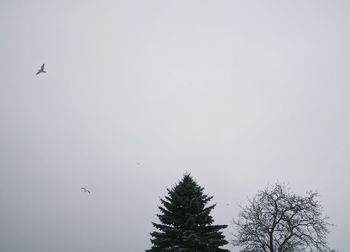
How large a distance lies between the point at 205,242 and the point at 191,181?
584 centimetres

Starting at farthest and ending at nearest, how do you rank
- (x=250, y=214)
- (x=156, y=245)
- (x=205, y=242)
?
(x=250, y=214), (x=156, y=245), (x=205, y=242)

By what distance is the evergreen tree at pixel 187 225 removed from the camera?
2575 centimetres

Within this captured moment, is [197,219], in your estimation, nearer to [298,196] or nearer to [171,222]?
[171,222]

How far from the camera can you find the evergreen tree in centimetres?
2575

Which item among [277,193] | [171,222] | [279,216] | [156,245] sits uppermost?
[277,193]

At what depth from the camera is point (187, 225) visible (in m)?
27.0

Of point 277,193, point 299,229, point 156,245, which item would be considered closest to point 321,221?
point 299,229

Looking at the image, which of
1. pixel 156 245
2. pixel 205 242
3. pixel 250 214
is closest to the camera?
pixel 205 242

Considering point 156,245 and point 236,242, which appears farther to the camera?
point 236,242

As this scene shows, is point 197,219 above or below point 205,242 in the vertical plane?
above

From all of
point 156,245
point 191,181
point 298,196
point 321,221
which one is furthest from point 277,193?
point 156,245

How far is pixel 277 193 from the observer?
28781 mm

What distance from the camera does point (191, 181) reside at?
29.6m

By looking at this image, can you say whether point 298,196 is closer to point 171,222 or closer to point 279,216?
point 279,216
